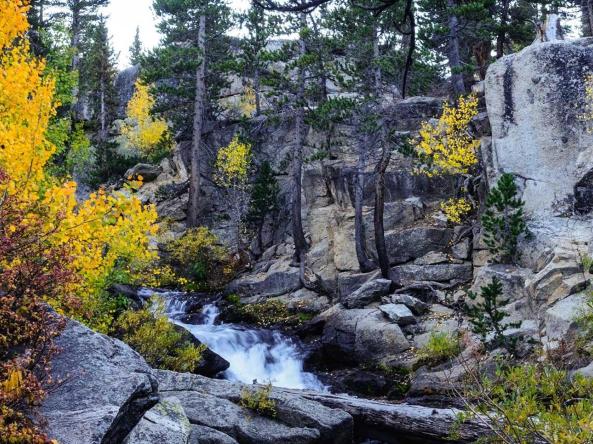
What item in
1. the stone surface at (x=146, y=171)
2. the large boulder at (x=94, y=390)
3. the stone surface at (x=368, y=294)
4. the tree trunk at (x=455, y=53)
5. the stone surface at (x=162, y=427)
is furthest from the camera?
the stone surface at (x=146, y=171)

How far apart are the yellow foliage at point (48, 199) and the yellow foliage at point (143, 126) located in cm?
2772

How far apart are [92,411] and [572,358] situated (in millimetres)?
A: 10212

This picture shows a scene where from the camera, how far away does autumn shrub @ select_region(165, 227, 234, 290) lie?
2611cm

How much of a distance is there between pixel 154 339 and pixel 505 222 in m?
11.6

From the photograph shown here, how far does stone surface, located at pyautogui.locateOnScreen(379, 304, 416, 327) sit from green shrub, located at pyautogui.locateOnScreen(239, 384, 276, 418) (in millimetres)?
8165

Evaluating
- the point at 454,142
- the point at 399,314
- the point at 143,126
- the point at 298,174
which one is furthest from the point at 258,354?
the point at 143,126

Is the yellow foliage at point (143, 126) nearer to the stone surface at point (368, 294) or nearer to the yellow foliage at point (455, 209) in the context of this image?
the stone surface at point (368, 294)

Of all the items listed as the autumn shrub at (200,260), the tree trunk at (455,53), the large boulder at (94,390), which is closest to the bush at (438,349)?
the large boulder at (94,390)

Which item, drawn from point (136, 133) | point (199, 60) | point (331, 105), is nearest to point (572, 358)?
point (331, 105)

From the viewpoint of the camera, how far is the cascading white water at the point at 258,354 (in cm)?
1606

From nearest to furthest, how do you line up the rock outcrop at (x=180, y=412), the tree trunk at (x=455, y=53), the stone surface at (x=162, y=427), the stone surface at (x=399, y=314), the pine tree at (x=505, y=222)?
the rock outcrop at (x=180, y=412)
the stone surface at (x=162, y=427)
the pine tree at (x=505, y=222)
the stone surface at (x=399, y=314)
the tree trunk at (x=455, y=53)

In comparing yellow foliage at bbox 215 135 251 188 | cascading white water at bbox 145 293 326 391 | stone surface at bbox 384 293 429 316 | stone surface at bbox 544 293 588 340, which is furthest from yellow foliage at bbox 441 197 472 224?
yellow foliage at bbox 215 135 251 188

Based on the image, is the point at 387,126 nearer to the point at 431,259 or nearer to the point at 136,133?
the point at 431,259

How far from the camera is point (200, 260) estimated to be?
2662 centimetres
